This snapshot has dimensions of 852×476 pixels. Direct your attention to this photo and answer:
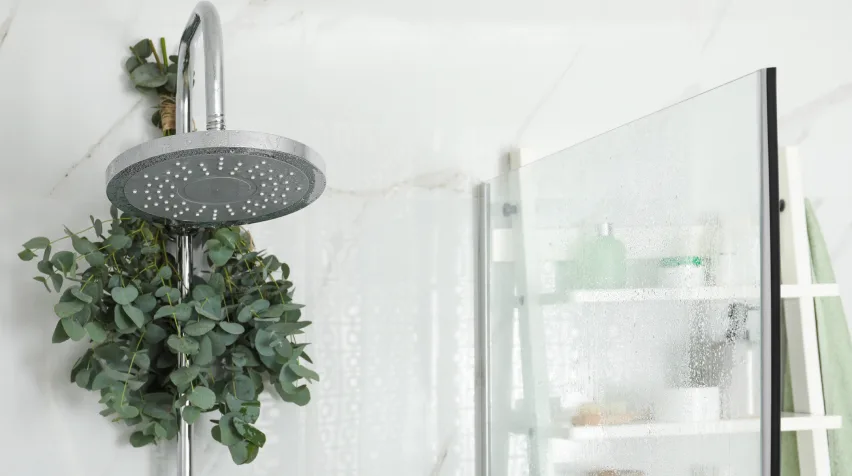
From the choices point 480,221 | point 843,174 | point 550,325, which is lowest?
point 550,325

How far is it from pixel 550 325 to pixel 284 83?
543 millimetres

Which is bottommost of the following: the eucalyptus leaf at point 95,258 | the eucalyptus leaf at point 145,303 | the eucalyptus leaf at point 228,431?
the eucalyptus leaf at point 228,431

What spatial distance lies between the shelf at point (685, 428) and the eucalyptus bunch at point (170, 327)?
369 mm

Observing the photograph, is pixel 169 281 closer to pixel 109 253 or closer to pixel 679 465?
pixel 109 253

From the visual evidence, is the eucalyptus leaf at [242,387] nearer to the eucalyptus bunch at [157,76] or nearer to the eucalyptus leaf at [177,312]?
the eucalyptus leaf at [177,312]

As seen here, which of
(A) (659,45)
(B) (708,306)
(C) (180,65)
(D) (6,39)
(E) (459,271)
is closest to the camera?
(B) (708,306)

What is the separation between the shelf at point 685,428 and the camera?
24.5 inches

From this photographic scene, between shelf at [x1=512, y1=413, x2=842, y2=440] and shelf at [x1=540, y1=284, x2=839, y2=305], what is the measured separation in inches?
3.9

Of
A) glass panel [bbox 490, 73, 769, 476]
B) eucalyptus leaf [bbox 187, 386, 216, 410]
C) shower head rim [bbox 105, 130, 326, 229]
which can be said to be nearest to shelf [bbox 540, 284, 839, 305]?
glass panel [bbox 490, 73, 769, 476]

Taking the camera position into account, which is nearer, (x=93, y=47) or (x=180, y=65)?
(x=180, y=65)

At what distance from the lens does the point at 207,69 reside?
2.77ft

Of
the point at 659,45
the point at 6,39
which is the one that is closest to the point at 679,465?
the point at 659,45

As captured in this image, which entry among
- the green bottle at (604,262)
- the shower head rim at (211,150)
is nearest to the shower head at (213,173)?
the shower head rim at (211,150)

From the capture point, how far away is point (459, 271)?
1231mm
